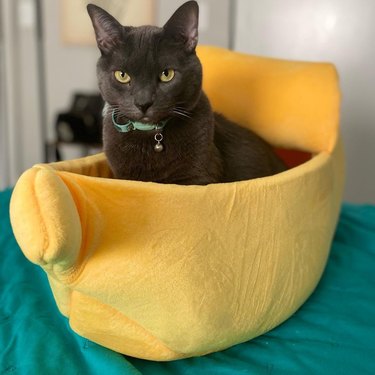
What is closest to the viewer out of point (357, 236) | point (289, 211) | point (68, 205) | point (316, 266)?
point (68, 205)

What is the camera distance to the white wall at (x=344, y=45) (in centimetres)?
210

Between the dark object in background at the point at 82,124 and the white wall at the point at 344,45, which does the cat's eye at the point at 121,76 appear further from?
the dark object in background at the point at 82,124

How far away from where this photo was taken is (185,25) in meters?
0.85

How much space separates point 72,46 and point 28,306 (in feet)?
7.03

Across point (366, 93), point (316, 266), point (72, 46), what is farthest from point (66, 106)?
point (316, 266)

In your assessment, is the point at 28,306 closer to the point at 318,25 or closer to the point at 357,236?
the point at 357,236

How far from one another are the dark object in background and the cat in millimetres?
1748

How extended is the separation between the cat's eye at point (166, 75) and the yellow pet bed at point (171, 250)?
21 centimetres

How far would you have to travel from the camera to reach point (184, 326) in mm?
754

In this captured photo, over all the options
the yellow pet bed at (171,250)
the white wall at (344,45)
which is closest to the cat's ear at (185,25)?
the yellow pet bed at (171,250)

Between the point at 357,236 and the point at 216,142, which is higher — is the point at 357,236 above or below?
below

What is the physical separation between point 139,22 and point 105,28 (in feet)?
6.31

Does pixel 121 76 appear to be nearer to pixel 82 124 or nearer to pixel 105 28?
pixel 105 28

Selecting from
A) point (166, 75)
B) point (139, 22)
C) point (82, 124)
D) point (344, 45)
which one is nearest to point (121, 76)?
point (166, 75)
